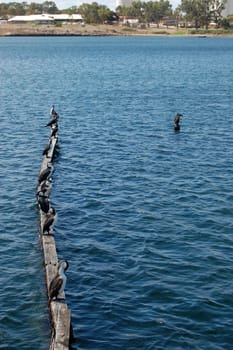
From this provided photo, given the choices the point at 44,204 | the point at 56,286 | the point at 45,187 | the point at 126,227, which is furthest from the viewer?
the point at 45,187

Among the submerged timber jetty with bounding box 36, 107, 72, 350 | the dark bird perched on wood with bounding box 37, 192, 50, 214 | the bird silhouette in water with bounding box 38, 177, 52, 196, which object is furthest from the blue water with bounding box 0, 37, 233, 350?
the bird silhouette in water with bounding box 38, 177, 52, 196

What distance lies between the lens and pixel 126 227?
25094 mm

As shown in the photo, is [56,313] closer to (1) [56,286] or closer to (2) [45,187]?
(1) [56,286]

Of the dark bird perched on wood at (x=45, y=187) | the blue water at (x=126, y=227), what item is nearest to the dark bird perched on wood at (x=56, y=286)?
the blue water at (x=126, y=227)

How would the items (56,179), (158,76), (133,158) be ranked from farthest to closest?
(158,76), (133,158), (56,179)

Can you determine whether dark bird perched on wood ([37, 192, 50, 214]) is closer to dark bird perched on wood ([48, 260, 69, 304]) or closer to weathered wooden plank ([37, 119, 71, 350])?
weathered wooden plank ([37, 119, 71, 350])

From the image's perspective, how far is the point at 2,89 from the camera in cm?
6938

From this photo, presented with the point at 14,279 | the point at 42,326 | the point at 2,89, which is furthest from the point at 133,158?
the point at 2,89

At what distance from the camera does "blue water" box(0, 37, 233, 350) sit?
58.5 ft

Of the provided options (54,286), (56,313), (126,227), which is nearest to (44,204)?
(126,227)

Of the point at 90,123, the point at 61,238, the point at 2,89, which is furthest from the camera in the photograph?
the point at 2,89

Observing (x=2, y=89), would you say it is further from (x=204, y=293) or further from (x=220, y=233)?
(x=204, y=293)

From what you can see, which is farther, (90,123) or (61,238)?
(90,123)

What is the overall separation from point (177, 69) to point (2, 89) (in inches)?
1574
